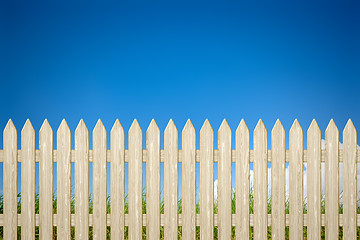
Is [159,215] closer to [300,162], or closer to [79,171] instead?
[79,171]

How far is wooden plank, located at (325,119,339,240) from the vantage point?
4.68 meters

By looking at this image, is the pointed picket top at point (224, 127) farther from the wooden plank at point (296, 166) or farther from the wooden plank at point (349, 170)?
the wooden plank at point (349, 170)

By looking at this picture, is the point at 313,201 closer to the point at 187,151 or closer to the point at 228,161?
the point at 228,161

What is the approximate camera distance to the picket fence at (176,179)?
14.9 ft

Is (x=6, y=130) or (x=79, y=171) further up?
(x=6, y=130)

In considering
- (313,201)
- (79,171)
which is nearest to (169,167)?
(79,171)

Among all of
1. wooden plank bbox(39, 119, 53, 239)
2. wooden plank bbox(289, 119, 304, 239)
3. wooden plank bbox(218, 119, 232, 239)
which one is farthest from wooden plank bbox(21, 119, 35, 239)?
wooden plank bbox(289, 119, 304, 239)

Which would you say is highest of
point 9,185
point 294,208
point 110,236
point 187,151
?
point 187,151

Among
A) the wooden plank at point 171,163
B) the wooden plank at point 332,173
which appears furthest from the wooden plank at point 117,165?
the wooden plank at point 332,173

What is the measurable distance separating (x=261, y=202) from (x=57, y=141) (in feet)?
7.75

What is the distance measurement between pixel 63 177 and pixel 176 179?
4.12 ft

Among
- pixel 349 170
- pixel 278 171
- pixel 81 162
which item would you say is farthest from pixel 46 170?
pixel 349 170

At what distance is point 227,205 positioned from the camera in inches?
181

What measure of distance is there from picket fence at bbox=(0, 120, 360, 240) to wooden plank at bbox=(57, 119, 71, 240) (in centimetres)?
1
